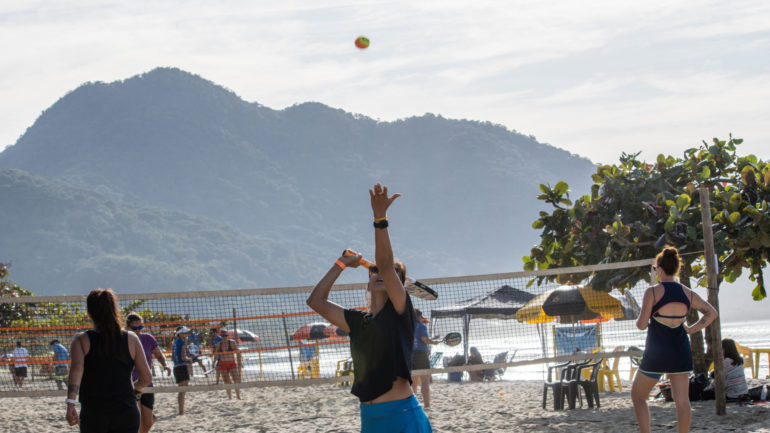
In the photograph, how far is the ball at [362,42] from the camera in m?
12.8

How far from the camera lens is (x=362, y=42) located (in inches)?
509

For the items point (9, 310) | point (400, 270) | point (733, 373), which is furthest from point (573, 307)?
point (9, 310)

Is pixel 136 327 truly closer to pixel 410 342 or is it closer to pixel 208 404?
pixel 410 342

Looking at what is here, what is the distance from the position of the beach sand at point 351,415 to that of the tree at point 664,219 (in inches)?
71.3

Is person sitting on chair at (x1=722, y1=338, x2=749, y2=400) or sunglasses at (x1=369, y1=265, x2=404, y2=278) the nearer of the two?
sunglasses at (x1=369, y1=265, x2=404, y2=278)

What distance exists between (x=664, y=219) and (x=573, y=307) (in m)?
1.85

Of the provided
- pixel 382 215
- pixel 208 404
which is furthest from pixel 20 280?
pixel 382 215

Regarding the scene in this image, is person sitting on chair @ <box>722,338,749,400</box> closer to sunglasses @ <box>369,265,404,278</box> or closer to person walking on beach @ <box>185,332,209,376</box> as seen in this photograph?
sunglasses @ <box>369,265,404,278</box>

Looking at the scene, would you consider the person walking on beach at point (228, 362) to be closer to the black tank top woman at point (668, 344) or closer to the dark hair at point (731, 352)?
the dark hair at point (731, 352)

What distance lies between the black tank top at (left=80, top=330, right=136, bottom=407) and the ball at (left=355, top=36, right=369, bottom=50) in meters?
8.55

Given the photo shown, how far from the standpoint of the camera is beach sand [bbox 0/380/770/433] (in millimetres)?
8883

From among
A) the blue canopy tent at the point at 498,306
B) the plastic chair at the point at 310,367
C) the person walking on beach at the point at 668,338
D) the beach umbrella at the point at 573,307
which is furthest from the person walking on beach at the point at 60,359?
the person walking on beach at the point at 668,338

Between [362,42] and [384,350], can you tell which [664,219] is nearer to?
[362,42]

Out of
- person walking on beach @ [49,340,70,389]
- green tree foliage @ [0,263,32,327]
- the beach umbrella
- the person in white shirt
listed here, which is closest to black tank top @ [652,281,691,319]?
the beach umbrella
